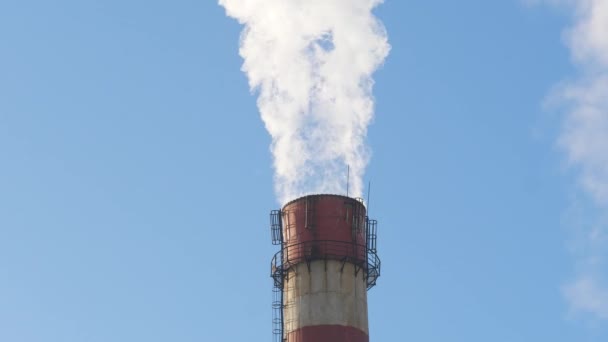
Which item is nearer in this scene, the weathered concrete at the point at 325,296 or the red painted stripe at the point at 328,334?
the red painted stripe at the point at 328,334

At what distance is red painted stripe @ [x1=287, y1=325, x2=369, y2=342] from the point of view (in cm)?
4162

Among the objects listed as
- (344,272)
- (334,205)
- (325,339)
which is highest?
(334,205)

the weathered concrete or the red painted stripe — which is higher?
the weathered concrete

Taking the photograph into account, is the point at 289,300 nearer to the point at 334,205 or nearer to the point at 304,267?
the point at 304,267

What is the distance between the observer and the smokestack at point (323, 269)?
42.2m

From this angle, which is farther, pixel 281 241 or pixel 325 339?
pixel 281 241

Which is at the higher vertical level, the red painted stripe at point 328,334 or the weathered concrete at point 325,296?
the weathered concrete at point 325,296

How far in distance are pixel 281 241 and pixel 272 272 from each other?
4.94 feet

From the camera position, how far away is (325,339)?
136ft

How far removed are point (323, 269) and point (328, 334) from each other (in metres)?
3.09

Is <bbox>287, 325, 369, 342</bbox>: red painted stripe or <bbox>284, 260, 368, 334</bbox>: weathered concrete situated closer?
<bbox>287, 325, 369, 342</bbox>: red painted stripe

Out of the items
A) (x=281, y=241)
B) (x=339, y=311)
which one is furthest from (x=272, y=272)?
(x=339, y=311)

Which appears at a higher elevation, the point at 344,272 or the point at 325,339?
the point at 344,272

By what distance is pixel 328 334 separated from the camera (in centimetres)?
4166
